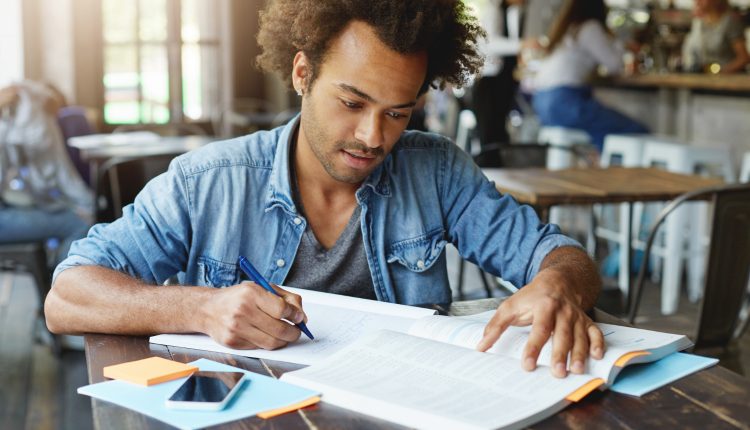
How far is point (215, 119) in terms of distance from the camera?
8.84 m

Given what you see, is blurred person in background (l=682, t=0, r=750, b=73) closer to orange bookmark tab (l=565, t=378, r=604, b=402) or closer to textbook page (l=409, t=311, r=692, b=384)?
textbook page (l=409, t=311, r=692, b=384)

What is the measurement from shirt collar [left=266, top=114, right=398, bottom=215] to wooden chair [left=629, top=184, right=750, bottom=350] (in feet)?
3.34

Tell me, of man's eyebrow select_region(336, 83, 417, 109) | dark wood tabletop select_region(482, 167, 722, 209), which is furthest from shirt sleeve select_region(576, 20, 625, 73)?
man's eyebrow select_region(336, 83, 417, 109)

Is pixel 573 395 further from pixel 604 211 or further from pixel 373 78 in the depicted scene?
pixel 604 211

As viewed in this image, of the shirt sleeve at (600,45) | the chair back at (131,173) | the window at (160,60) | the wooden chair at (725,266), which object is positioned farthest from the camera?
the window at (160,60)

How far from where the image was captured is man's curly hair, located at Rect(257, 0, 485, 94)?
66.7 inches

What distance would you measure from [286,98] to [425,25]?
23.0ft

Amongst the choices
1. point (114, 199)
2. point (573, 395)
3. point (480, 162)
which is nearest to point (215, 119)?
point (480, 162)

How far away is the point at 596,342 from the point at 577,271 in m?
0.35

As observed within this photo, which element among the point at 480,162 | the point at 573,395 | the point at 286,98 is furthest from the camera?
the point at 286,98

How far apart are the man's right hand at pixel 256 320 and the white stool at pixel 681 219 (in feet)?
10.6

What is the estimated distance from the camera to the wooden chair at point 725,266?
8.00 feet

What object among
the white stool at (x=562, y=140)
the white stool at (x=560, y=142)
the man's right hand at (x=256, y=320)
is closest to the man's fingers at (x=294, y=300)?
the man's right hand at (x=256, y=320)

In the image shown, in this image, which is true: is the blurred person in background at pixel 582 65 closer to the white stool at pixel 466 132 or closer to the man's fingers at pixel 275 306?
the white stool at pixel 466 132
